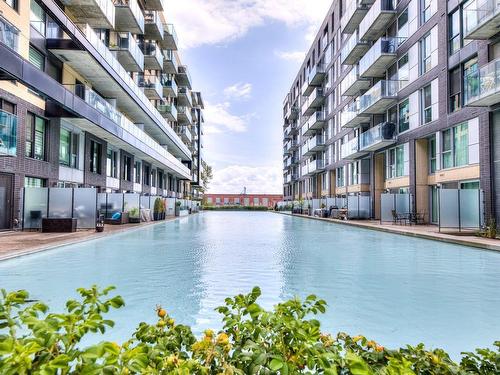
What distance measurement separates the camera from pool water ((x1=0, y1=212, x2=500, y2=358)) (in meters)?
4.50

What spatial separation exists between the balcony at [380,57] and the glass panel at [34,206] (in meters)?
21.7

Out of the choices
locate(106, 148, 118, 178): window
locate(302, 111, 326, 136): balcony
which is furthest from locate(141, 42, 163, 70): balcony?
locate(302, 111, 326, 136): balcony

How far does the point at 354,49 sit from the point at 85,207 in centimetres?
2352

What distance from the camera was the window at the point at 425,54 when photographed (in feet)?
66.8

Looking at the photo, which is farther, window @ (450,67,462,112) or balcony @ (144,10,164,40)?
balcony @ (144,10,164,40)

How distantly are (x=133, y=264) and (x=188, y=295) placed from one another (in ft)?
10.6

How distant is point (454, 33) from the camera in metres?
18.2

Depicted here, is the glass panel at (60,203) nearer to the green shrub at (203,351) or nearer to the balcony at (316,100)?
the green shrub at (203,351)

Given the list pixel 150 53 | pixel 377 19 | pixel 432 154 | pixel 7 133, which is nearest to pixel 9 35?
pixel 7 133

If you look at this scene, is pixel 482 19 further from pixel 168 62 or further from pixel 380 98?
pixel 168 62

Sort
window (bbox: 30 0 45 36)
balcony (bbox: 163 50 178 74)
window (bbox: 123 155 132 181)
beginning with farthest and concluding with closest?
balcony (bbox: 163 50 178 74) < window (bbox: 123 155 132 181) < window (bbox: 30 0 45 36)

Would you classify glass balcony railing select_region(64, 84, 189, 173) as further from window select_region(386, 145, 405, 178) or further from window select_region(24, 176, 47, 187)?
window select_region(386, 145, 405, 178)

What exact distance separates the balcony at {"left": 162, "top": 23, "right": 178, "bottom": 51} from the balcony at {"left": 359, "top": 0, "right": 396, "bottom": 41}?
19442 millimetres

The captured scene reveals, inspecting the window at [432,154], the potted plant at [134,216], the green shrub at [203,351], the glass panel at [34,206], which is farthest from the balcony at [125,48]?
the green shrub at [203,351]
